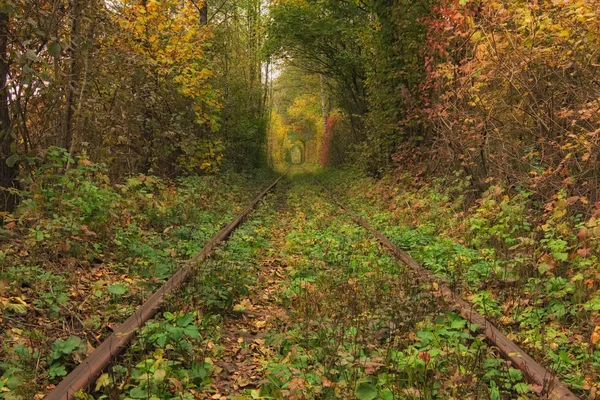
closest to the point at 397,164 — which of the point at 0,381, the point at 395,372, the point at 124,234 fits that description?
the point at 124,234

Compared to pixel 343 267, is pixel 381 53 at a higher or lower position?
higher

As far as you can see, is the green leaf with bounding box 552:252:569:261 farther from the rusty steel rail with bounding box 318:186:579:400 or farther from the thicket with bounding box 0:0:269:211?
the thicket with bounding box 0:0:269:211

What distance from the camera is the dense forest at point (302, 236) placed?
3.37 m

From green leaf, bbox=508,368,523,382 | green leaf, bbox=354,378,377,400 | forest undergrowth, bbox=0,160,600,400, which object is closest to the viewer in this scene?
green leaf, bbox=354,378,377,400

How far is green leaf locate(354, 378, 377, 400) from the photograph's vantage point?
297 centimetres

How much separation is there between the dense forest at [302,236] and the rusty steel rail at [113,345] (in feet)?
0.26

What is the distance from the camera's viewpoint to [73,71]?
723 centimetres

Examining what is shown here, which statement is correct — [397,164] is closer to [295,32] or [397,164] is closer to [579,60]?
[579,60]

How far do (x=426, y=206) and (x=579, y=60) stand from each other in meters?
4.36

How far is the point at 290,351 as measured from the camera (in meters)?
3.71

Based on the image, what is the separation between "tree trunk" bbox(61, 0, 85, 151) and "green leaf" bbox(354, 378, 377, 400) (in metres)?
Result: 6.07

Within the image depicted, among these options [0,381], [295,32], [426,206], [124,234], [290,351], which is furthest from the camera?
[295,32]

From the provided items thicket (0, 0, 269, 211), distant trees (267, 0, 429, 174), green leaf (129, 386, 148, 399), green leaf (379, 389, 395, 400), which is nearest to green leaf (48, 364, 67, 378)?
green leaf (129, 386, 148, 399)

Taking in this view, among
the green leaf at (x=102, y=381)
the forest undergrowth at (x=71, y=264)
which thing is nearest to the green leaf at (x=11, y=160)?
the forest undergrowth at (x=71, y=264)
